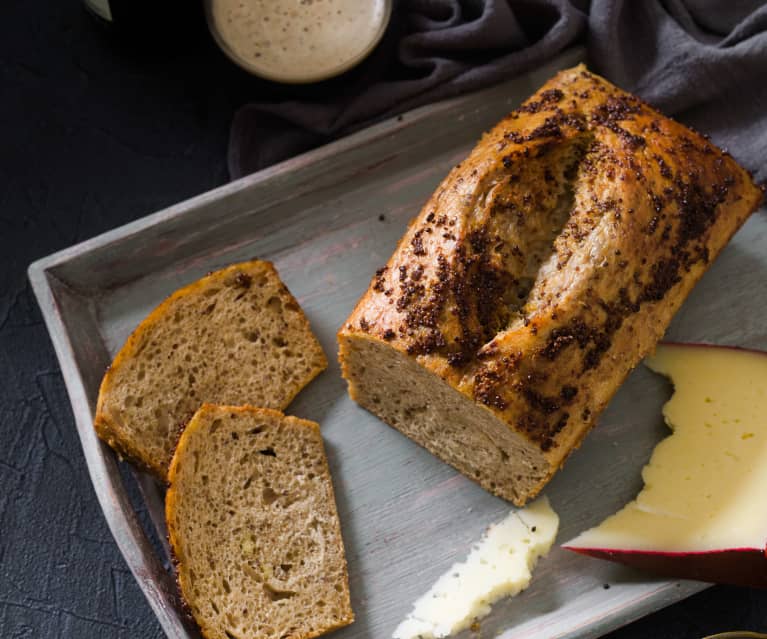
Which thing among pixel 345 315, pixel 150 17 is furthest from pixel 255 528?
pixel 150 17

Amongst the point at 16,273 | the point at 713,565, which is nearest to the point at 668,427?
the point at 713,565

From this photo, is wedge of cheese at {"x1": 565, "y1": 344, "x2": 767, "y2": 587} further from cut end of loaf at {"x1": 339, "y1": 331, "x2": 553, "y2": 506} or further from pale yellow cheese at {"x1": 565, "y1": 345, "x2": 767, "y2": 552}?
cut end of loaf at {"x1": 339, "y1": 331, "x2": 553, "y2": 506}

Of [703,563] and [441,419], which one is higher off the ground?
[441,419]

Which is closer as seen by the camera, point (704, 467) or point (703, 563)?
Result: point (703, 563)

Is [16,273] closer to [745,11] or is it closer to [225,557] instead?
[225,557]

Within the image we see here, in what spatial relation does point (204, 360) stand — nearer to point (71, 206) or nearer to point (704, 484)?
point (71, 206)

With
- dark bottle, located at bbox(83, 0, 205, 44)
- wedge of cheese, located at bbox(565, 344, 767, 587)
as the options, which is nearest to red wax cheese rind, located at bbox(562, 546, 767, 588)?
wedge of cheese, located at bbox(565, 344, 767, 587)
